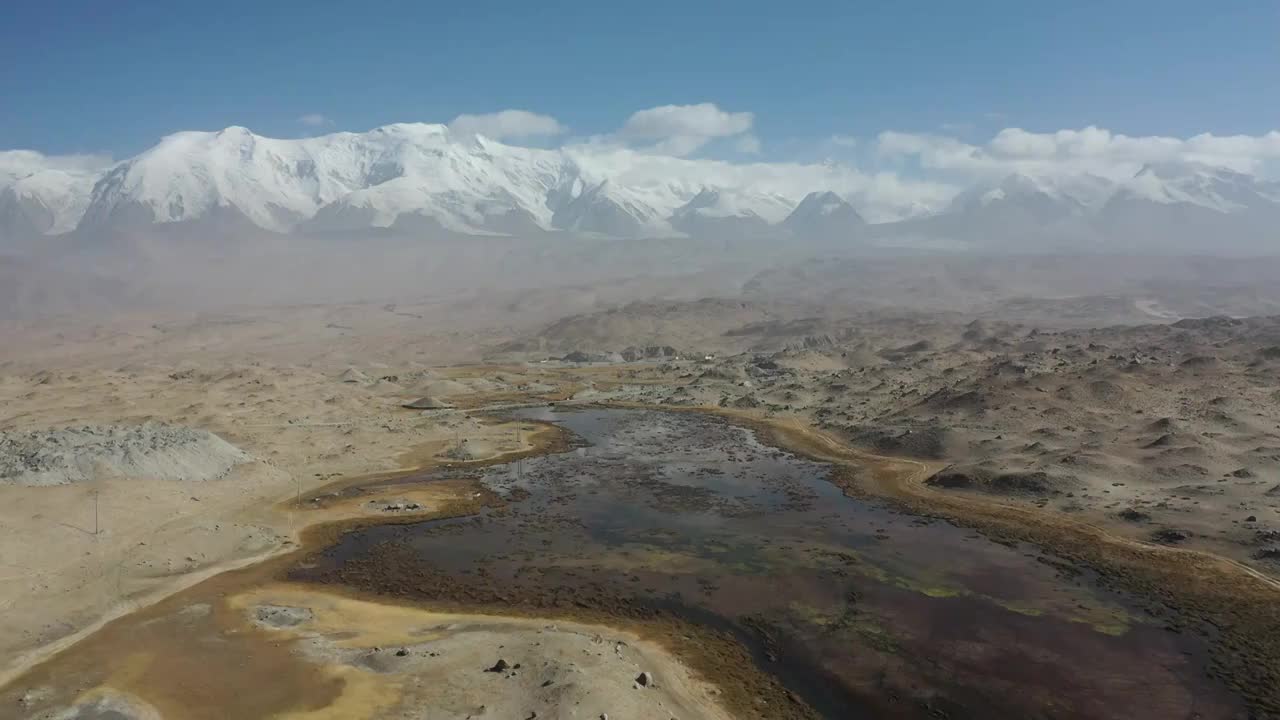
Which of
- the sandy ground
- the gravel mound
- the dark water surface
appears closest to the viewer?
the dark water surface

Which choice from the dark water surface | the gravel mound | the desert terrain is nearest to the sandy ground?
the desert terrain

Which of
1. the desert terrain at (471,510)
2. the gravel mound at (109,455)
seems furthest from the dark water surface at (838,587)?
the gravel mound at (109,455)

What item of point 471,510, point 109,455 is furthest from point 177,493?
point 471,510

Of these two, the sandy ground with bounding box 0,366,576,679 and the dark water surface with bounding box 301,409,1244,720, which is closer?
the dark water surface with bounding box 301,409,1244,720

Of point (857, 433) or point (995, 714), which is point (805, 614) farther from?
point (857, 433)

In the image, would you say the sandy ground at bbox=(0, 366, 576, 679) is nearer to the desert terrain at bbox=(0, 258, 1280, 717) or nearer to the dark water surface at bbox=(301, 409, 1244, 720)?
the desert terrain at bbox=(0, 258, 1280, 717)

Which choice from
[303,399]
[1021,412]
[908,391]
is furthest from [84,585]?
[908,391]

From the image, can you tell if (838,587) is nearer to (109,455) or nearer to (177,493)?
(177,493)
